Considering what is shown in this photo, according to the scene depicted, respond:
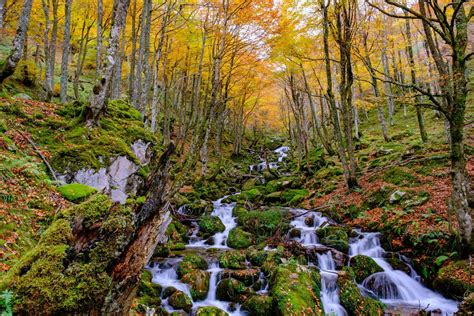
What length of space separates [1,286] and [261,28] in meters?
14.9

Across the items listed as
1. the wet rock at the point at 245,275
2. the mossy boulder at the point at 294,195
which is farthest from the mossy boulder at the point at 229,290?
the mossy boulder at the point at 294,195

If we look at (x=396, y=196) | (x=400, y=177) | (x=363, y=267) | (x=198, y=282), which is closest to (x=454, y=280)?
(x=363, y=267)

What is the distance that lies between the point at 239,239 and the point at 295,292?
187 inches

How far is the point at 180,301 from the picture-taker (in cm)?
655

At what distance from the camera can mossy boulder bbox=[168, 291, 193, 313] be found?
650cm

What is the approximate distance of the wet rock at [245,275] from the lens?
7.51 metres

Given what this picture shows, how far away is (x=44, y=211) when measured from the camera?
5.34 m

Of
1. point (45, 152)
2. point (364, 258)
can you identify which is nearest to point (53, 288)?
point (45, 152)

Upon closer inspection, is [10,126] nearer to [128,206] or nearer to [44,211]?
[44,211]

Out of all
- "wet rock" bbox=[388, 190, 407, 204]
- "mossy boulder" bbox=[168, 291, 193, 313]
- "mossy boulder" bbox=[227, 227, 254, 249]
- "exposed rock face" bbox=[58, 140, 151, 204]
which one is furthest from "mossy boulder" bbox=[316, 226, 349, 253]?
"exposed rock face" bbox=[58, 140, 151, 204]

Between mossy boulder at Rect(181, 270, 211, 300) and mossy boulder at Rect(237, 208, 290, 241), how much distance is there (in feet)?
11.3

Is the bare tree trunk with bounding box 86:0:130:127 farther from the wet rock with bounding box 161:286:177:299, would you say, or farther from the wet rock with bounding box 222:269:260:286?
the wet rock with bounding box 222:269:260:286

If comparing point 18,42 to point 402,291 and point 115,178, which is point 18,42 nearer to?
point 115,178

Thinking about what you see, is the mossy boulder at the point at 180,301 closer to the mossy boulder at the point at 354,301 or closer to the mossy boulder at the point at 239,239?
the mossy boulder at the point at 354,301
